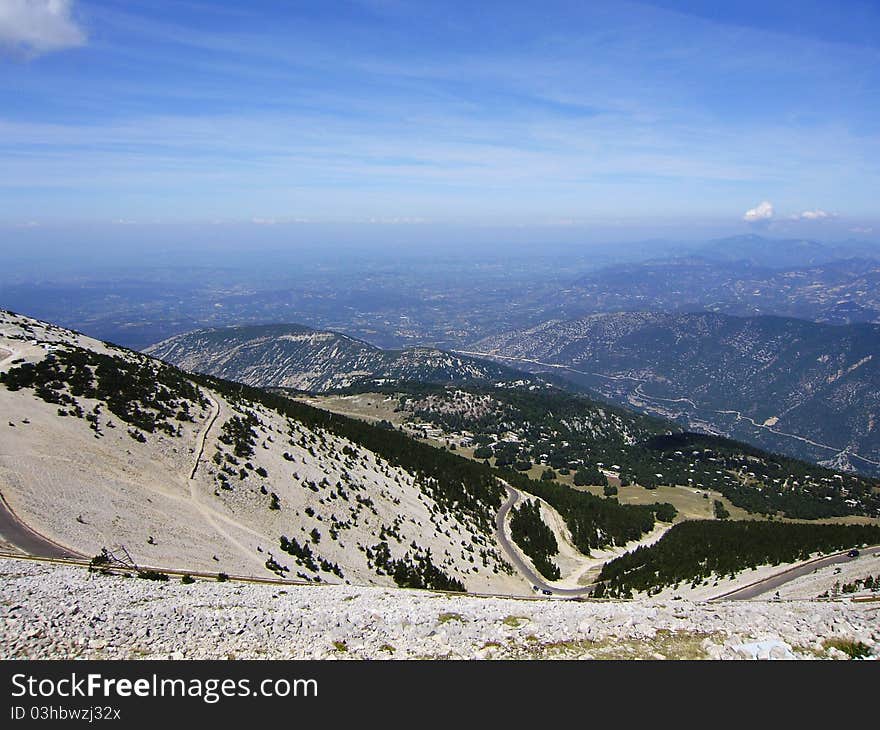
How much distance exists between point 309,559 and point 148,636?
73.5 ft

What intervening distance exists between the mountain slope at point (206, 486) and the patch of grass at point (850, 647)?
27.5 m

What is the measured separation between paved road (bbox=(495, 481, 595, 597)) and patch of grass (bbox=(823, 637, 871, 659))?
3683cm

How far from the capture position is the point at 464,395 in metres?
196

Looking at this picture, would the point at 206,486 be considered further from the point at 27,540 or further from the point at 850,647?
the point at 850,647

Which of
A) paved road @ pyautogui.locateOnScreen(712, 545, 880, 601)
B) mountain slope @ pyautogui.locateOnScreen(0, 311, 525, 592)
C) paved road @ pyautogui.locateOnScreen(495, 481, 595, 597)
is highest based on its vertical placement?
mountain slope @ pyautogui.locateOnScreen(0, 311, 525, 592)

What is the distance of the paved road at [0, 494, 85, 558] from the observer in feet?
78.0

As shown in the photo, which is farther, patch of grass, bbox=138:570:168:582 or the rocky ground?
patch of grass, bbox=138:570:168:582

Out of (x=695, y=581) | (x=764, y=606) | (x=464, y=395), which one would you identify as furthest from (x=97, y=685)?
(x=464, y=395)

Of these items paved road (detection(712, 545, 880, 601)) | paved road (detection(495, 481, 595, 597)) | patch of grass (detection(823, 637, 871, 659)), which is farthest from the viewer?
paved road (detection(495, 481, 595, 597))

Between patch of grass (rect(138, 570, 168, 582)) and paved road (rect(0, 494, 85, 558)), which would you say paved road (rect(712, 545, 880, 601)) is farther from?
paved road (rect(0, 494, 85, 558))

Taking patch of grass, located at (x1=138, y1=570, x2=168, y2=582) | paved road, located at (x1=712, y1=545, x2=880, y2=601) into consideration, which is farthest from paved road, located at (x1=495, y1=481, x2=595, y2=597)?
patch of grass, located at (x1=138, y1=570, x2=168, y2=582)

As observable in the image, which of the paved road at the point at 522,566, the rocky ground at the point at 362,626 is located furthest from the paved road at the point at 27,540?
the paved road at the point at 522,566

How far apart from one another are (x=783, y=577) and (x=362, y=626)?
3804 centimetres

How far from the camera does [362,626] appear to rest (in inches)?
741
